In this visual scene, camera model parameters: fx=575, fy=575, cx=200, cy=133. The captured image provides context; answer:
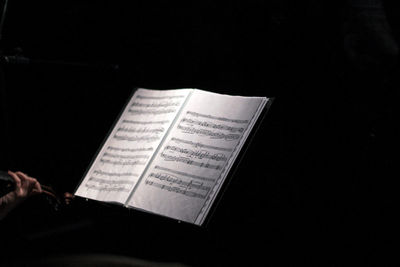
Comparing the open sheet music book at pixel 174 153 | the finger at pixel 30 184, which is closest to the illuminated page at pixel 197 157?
the open sheet music book at pixel 174 153

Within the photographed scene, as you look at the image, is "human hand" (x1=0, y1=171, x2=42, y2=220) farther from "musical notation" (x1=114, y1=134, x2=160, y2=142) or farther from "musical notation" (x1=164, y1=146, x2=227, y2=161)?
"musical notation" (x1=164, y1=146, x2=227, y2=161)

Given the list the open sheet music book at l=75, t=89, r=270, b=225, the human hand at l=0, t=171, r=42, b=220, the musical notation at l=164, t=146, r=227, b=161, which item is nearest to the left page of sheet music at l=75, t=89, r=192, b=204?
the open sheet music book at l=75, t=89, r=270, b=225

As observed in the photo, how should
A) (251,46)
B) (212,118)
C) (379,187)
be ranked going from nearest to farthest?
(212,118) → (379,187) → (251,46)

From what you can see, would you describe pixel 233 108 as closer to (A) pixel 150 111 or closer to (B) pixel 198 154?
(B) pixel 198 154

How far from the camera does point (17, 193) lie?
2.52m

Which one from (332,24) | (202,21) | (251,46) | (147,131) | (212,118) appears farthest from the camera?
(202,21)

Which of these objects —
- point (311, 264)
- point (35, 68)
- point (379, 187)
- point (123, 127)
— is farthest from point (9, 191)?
point (379, 187)

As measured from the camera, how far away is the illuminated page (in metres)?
2.24

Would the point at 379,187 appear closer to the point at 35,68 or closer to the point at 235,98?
the point at 235,98

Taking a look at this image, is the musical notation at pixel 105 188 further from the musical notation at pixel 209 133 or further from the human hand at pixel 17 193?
the musical notation at pixel 209 133

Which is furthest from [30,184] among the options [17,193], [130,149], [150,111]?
[150,111]

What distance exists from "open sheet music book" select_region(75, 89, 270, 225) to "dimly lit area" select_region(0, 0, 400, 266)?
3.1 inches

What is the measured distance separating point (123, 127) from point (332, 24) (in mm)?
1268

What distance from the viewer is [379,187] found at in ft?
9.33
